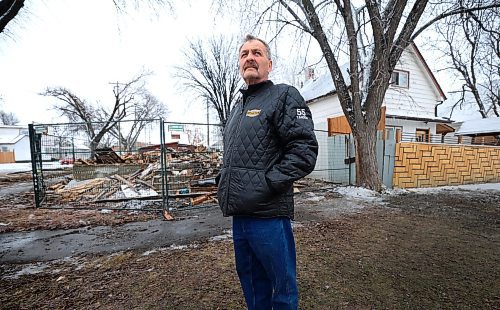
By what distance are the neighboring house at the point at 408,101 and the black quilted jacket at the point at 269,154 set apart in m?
11.5

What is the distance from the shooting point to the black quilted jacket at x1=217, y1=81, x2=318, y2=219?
1595mm

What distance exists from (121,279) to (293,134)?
2.62 m

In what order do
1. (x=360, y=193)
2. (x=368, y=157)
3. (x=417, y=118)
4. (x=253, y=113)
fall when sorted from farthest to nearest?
(x=417, y=118), (x=368, y=157), (x=360, y=193), (x=253, y=113)

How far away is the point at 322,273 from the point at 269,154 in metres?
2.00

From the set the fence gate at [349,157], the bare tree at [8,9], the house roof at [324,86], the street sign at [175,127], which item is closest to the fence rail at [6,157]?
the house roof at [324,86]

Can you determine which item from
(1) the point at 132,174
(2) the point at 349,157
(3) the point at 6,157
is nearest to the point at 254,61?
(2) the point at 349,157

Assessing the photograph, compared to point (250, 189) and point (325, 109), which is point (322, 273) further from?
point (325, 109)

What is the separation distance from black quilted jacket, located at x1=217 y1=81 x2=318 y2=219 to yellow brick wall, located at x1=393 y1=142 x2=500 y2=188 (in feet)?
29.0

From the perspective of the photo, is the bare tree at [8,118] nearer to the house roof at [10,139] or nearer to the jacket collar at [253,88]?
the house roof at [10,139]

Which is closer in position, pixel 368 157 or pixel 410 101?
pixel 368 157

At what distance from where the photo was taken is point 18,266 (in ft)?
11.1

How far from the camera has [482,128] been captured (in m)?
18.3

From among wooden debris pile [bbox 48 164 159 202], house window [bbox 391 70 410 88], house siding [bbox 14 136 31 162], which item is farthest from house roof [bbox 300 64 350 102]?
house siding [bbox 14 136 31 162]

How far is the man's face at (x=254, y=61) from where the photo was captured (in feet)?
5.74
